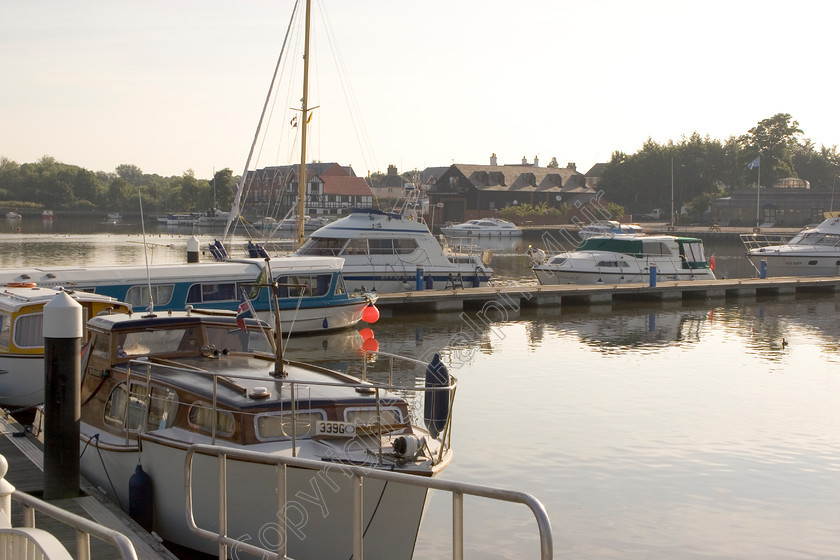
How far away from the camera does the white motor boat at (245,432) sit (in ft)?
33.4

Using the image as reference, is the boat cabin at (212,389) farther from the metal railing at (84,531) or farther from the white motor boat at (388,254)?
the white motor boat at (388,254)

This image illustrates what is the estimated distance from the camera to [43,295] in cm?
1833

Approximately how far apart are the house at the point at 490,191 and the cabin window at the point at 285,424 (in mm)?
101823

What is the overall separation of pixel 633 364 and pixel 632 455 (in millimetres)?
9757

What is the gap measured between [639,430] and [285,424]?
10117 mm

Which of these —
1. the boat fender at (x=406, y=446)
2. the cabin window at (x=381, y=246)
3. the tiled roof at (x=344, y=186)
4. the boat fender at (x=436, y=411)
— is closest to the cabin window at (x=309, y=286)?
the cabin window at (x=381, y=246)

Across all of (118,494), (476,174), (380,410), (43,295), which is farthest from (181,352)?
(476,174)

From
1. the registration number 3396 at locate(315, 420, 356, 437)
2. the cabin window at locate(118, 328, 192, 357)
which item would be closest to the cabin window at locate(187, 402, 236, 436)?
the registration number 3396 at locate(315, 420, 356, 437)

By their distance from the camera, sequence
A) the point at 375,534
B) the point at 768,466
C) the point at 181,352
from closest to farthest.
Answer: the point at 375,534, the point at 181,352, the point at 768,466

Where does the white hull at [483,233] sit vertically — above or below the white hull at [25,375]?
above

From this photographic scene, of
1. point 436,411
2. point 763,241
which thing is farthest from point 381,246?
point 763,241

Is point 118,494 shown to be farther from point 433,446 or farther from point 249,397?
point 433,446

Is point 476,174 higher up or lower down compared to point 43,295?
higher up

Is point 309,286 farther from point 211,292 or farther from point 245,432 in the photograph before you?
point 245,432
